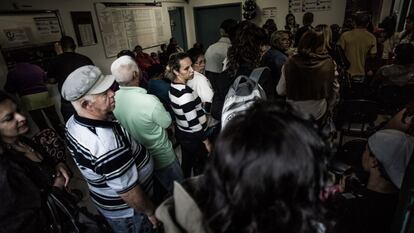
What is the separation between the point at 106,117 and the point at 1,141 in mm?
430

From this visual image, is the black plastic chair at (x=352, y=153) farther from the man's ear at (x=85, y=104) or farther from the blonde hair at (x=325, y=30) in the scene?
the man's ear at (x=85, y=104)

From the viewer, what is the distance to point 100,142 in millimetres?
1055

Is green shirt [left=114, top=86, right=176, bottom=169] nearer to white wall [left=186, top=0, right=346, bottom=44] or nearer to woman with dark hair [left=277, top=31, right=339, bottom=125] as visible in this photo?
woman with dark hair [left=277, top=31, right=339, bottom=125]

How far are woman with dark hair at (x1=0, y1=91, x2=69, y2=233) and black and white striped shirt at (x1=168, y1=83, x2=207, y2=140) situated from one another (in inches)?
34.7

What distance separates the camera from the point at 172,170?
1770mm

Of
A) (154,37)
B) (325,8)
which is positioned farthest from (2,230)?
(325,8)

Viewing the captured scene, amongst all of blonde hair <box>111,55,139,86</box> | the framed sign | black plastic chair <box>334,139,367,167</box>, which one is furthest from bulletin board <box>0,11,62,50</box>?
black plastic chair <box>334,139,367,167</box>

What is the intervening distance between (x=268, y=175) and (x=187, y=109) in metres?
1.28

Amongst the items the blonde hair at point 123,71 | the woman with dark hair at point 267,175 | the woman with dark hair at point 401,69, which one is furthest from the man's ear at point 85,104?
the woman with dark hair at point 401,69

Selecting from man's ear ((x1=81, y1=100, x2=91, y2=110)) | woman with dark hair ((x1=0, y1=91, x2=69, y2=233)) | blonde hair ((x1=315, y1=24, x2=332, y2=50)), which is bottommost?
woman with dark hair ((x1=0, y1=91, x2=69, y2=233))

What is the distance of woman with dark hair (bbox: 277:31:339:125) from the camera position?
1771 mm

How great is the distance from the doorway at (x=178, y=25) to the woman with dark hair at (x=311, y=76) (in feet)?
16.3

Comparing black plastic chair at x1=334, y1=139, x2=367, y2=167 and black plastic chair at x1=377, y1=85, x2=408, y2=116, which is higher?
black plastic chair at x1=377, y1=85, x2=408, y2=116

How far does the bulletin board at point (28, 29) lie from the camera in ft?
9.06
